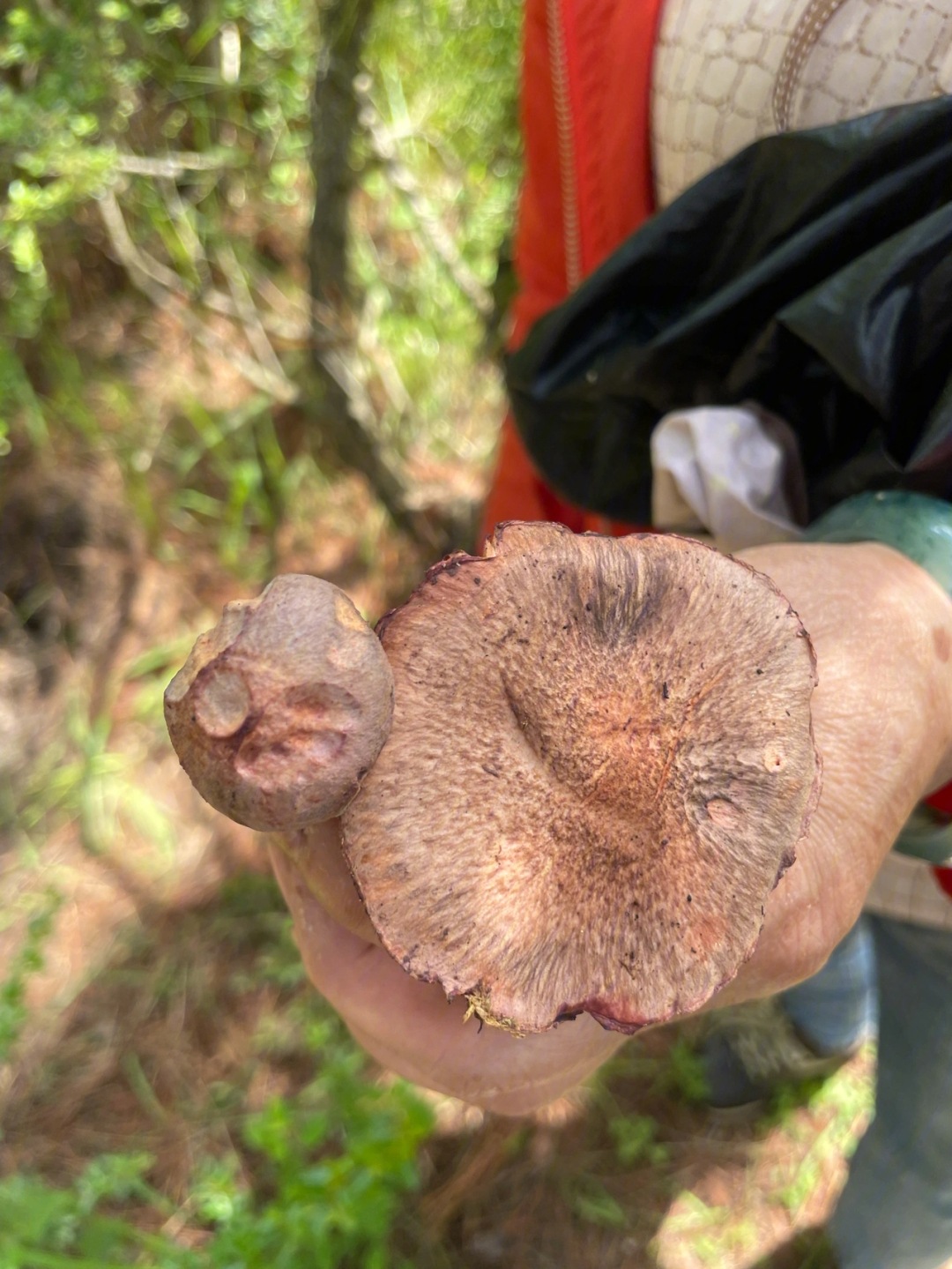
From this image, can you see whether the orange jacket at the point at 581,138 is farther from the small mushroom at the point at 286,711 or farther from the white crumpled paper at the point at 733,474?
the small mushroom at the point at 286,711

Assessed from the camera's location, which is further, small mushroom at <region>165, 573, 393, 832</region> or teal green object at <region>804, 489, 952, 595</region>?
teal green object at <region>804, 489, 952, 595</region>

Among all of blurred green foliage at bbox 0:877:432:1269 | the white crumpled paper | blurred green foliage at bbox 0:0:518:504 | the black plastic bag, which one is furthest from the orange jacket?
blurred green foliage at bbox 0:877:432:1269

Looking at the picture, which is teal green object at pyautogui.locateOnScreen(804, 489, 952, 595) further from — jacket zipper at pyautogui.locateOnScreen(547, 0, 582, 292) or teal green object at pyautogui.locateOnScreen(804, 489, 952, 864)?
jacket zipper at pyautogui.locateOnScreen(547, 0, 582, 292)

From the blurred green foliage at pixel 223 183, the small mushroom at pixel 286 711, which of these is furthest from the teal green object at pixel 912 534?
the blurred green foliage at pixel 223 183

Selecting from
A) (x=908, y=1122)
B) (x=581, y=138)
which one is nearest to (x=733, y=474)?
(x=581, y=138)

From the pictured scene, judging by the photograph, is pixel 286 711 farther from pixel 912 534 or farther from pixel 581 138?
pixel 581 138

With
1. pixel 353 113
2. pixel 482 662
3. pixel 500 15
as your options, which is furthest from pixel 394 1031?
pixel 500 15
